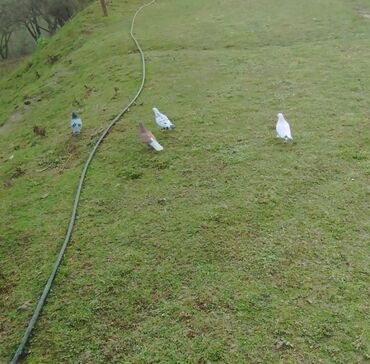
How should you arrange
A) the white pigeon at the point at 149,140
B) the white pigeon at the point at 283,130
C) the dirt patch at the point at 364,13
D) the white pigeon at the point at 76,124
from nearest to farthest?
the white pigeon at the point at 283,130
the white pigeon at the point at 149,140
the white pigeon at the point at 76,124
the dirt patch at the point at 364,13

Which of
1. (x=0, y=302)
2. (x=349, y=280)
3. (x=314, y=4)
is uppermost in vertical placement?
(x=0, y=302)

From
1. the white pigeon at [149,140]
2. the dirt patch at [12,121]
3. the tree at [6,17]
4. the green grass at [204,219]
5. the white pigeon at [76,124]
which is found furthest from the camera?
the tree at [6,17]

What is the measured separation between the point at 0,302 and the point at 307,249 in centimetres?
289

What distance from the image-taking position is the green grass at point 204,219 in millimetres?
3586

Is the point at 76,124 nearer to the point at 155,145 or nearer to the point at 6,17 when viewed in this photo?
the point at 155,145

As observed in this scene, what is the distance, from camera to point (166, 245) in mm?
4520

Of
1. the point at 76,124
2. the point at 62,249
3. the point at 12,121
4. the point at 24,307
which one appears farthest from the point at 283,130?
the point at 12,121

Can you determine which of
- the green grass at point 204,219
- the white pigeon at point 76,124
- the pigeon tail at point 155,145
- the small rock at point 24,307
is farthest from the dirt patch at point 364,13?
the small rock at point 24,307

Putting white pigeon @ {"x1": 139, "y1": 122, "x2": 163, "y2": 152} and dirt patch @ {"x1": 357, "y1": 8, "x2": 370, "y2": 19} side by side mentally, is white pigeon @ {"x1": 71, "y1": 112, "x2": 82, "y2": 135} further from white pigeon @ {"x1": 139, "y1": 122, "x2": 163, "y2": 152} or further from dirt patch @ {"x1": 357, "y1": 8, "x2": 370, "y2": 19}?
dirt patch @ {"x1": 357, "y1": 8, "x2": 370, "y2": 19}

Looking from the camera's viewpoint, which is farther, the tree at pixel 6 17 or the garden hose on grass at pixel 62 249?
the tree at pixel 6 17

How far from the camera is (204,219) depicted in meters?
4.79

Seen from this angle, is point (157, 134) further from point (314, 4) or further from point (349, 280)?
point (314, 4)

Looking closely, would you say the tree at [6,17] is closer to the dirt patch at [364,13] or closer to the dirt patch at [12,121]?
the dirt patch at [12,121]

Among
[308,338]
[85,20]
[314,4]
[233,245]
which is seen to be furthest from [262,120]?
[85,20]
